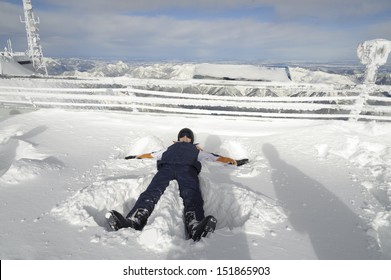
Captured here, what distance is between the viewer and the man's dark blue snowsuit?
376cm

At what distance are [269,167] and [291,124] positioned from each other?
2.59 metres

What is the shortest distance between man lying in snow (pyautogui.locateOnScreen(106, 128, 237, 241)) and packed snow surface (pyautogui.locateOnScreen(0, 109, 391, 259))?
0.14m

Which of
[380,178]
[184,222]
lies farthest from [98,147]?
[380,178]

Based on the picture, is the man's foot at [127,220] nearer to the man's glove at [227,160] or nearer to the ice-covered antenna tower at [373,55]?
the man's glove at [227,160]

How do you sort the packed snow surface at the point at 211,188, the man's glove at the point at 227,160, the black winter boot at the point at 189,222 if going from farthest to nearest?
the man's glove at the point at 227,160
the black winter boot at the point at 189,222
the packed snow surface at the point at 211,188

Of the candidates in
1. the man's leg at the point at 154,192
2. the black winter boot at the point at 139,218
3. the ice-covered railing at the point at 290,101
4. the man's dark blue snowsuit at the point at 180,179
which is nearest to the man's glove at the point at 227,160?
the man's dark blue snowsuit at the point at 180,179

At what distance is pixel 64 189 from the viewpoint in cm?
427

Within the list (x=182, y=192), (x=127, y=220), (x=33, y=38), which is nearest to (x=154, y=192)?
(x=182, y=192)

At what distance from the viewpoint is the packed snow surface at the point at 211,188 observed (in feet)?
9.78

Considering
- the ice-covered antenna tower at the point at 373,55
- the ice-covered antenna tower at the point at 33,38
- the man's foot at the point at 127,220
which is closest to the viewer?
the man's foot at the point at 127,220

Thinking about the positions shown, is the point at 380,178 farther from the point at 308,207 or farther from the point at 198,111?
the point at 198,111

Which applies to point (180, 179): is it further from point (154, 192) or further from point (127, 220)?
point (127, 220)

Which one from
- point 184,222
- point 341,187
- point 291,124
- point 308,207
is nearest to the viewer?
point 184,222
